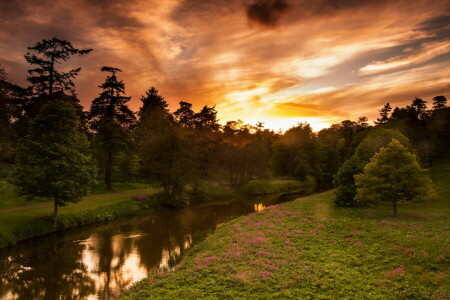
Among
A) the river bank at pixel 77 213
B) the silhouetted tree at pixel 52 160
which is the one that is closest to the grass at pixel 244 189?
the river bank at pixel 77 213

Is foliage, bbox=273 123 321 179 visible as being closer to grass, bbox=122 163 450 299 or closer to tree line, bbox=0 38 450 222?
tree line, bbox=0 38 450 222

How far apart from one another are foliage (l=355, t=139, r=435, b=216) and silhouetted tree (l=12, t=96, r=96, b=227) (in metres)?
30.8

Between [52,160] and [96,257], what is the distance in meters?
11.9

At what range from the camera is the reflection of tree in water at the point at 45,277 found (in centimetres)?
1720

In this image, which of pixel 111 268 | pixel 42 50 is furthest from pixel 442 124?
pixel 42 50

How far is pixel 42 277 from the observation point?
19594 millimetres

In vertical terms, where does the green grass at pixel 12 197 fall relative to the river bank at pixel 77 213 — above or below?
above

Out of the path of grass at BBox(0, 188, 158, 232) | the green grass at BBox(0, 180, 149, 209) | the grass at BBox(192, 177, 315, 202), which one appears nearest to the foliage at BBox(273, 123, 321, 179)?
the grass at BBox(192, 177, 315, 202)

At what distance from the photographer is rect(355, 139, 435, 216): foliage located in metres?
27.7

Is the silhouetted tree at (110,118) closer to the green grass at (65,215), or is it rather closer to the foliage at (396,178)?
the green grass at (65,215)

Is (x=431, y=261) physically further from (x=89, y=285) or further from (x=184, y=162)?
(x=184, y=162)

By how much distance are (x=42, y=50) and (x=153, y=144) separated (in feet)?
80.3

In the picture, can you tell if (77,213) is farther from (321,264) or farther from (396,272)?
(396,272)

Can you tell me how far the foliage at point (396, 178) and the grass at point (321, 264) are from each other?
8.98 ft
